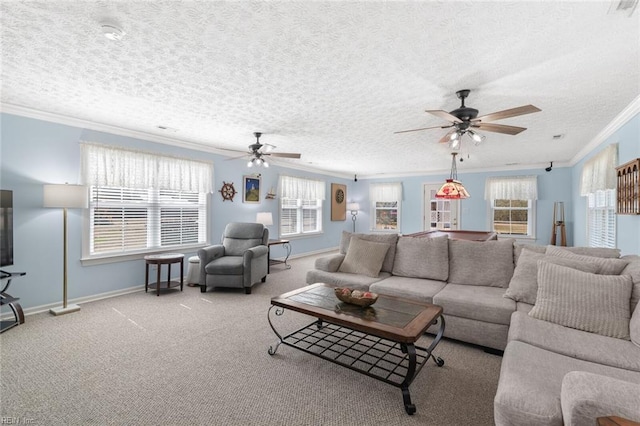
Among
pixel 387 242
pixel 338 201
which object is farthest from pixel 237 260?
pixel 338 201

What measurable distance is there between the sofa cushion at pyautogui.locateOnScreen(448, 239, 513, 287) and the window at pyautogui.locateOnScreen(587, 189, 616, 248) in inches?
85.1

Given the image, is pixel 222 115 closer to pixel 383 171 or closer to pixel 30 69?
pixel 30 69

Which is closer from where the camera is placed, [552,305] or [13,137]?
[552,305]

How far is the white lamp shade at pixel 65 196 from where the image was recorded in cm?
323

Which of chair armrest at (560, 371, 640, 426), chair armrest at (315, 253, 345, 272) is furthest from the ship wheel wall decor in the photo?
chair armrest at (560, 371, 640, 426)

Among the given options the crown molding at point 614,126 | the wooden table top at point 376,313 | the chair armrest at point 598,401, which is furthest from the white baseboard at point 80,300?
the crown molding at point 614,126

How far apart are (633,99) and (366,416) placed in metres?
4.04

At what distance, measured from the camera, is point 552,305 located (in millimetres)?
2096

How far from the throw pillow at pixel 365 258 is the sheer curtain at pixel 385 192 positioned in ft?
17.4

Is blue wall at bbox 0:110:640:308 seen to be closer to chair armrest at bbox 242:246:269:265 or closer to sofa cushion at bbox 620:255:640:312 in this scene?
sofa cushion at bbox 620:255:640:312

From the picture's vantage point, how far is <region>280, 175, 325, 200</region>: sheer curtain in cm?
A: 685

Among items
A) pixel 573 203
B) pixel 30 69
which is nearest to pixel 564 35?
pixel 30 69

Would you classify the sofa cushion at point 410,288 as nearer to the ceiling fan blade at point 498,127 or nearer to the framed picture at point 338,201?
the ceiling fan blade at point 498,127

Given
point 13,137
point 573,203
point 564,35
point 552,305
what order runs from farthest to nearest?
1. point 573,203
2. point 13,137
3. point 552,305
4. point 564,35
